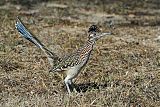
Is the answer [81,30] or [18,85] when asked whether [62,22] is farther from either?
[18,85]

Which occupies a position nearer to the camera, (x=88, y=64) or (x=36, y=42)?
(x=36, y=42)

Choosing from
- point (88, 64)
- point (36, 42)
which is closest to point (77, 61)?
point (36, 42)

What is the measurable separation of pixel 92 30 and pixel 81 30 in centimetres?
494

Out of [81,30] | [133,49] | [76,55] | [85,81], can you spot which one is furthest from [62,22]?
[76,55]

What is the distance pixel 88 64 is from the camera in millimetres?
8898

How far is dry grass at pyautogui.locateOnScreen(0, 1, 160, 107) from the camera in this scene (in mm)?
6551

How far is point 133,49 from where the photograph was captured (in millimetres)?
10258

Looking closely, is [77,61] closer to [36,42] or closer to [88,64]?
[36,42]

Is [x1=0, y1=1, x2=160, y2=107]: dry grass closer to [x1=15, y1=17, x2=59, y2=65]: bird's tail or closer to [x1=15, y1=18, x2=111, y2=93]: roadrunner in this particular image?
[x1=15, y1=18, x2=111, y2=93]: roadrunner

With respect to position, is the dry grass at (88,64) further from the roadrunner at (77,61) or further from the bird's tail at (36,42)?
the bird's tail at (36,42)

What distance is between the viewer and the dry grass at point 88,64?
655 cm

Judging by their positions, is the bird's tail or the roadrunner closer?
the roadrunner

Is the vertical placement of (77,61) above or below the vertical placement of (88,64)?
above

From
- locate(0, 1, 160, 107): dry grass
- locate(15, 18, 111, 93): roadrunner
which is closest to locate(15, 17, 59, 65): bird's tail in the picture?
locate(15, 18, 111, 93): roadrunner
